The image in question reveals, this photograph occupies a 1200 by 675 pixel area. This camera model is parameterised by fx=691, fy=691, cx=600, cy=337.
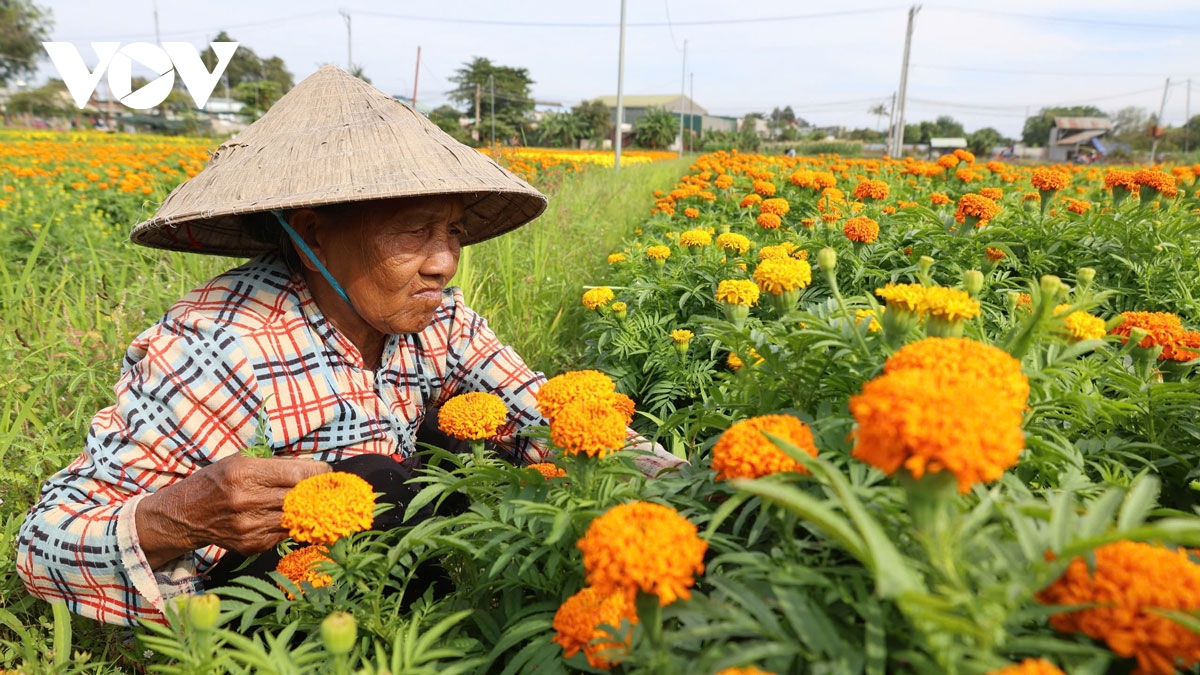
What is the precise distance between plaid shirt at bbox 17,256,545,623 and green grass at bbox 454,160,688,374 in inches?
53.9

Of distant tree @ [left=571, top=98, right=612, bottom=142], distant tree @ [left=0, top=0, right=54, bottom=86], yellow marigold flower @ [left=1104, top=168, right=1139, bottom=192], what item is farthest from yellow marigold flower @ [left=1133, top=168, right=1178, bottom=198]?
distant tree @ [left=0, top=0, right=54, bottom=86]

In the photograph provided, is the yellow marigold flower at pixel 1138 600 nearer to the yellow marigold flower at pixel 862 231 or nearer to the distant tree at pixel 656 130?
the yellow marigold flower at pixel 862 231

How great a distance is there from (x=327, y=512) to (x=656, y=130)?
35.2 metres

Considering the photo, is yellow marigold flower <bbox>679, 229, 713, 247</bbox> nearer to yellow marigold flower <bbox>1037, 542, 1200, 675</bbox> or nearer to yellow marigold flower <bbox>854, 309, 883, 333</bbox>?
yellow marigold flower <bbox>854, 309, 883, 333</bbox>

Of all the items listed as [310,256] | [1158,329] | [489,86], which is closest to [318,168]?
[310,256]

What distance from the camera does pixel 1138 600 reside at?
20.4 inches

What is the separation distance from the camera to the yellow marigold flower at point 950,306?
81 cm

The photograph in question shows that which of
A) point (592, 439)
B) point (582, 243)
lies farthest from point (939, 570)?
point (582, 243)

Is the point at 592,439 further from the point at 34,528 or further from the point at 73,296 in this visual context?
the point at 73,296

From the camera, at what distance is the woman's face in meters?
1.53

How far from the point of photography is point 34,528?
1.33 meters

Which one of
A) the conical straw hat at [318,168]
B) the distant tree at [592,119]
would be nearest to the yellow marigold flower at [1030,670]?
the conical straw hat at [318,168]

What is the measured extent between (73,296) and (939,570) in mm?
3905

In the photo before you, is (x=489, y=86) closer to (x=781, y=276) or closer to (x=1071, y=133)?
(x=781, y=276)
